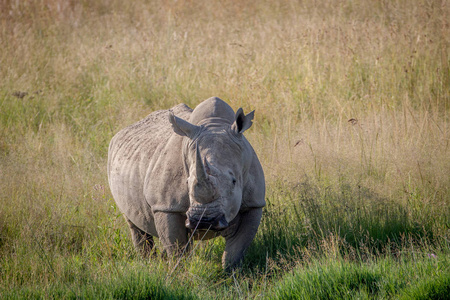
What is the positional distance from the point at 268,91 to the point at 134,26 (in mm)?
5138

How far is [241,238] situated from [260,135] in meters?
2.90

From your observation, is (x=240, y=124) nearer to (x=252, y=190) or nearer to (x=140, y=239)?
(x=252, y=190)

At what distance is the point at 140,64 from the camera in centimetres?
936

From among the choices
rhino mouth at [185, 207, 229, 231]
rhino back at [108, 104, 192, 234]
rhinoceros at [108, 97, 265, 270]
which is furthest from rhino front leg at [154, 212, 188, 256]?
rhino mouth at [185, 207, 229, 231]

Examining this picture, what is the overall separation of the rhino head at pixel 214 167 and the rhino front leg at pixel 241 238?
358 millimetres

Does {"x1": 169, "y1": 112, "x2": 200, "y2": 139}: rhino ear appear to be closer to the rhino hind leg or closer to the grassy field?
the grassy field

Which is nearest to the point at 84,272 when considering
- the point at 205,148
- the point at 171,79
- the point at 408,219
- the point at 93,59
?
the point at 205,148

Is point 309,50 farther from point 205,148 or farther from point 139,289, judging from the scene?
point 139,289

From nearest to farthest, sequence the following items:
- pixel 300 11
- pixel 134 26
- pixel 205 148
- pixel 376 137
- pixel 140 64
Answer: pixel 205 148 → pixel 376 137 → pixel 140 64 → pixel 300 11 → pixel 134 26

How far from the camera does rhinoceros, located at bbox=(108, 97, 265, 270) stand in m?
3.63

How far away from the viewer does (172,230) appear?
4109 millimetres

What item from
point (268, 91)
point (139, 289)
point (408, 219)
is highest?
point (268, 91)

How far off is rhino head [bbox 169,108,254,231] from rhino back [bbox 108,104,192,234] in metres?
0.55

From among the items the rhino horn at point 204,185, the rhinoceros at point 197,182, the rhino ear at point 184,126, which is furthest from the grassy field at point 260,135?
the rhino ear at point 184,126
